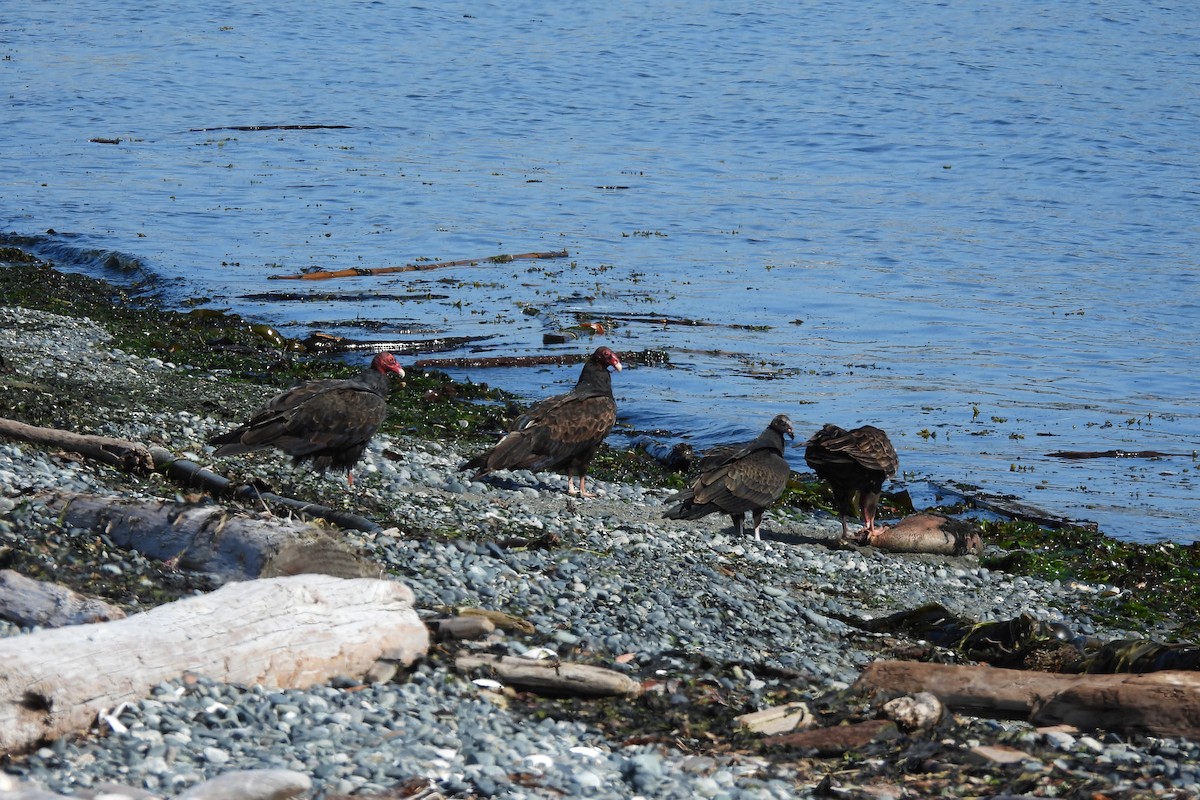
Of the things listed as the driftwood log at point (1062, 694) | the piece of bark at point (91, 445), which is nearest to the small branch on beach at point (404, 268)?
the piece of bark at point (91, 445)

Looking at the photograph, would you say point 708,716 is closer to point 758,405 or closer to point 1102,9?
point 758,405

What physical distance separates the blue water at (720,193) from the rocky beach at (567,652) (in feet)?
14.3

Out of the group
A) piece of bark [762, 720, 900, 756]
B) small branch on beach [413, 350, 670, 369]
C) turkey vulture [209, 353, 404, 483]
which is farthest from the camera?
small branch on beach [413, 350, 670, 369]

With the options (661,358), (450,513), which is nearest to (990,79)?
(661,358)

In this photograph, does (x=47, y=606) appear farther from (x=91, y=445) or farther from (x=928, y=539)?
(x=928, y=539)

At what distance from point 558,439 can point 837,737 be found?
19.3ft

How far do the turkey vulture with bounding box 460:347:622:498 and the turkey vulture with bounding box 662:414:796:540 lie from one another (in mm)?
1222

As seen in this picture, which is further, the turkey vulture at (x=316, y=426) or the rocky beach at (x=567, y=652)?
the turkey vulture at (x=316, y=426)

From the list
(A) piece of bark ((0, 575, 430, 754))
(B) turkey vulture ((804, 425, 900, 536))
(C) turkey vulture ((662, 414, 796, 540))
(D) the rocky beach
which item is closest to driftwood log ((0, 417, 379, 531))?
(D) the rocky beach

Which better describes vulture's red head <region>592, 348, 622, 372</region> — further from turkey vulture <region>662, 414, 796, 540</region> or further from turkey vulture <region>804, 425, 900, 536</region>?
turkey vulture <region>804, 425, 900, 536</region>

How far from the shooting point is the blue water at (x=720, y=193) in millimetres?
17969

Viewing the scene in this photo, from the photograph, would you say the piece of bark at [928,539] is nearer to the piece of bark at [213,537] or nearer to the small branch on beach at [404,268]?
the piece of bark at [213,537]

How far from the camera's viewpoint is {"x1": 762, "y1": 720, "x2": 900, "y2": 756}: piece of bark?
628 centimetres

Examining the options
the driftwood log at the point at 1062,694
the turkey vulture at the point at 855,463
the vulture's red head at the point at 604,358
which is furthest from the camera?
the vulture's red head at the point at 604,358
